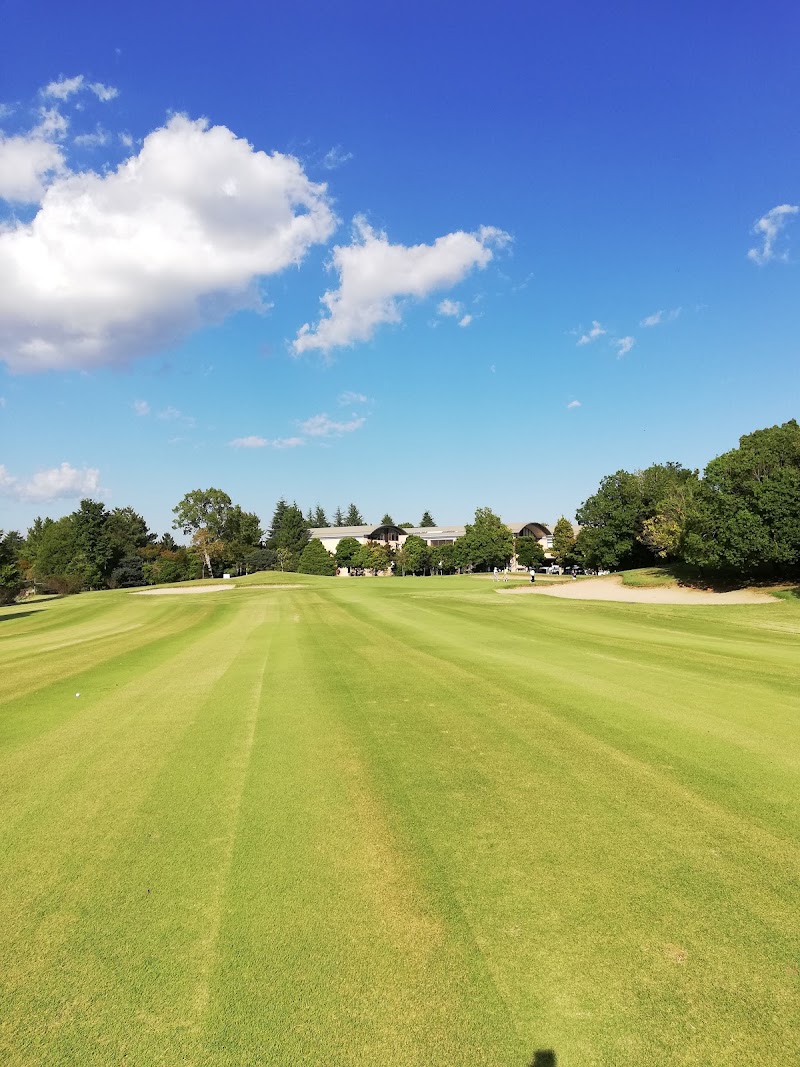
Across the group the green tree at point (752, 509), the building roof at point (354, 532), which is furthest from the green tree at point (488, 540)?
the green tree at point (752, 509)

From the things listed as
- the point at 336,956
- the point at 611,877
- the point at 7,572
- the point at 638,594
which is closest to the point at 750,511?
the point at 638,594

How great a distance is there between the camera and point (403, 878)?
4.30 m

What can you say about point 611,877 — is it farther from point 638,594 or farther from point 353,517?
point 353,517

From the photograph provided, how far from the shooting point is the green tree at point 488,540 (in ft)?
289

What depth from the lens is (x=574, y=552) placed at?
83.7 metres

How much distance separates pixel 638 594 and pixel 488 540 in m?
49.8

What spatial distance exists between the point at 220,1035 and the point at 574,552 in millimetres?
84962

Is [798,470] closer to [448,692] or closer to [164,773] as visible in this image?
[448,692]

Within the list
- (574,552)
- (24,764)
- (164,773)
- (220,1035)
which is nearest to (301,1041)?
(220,1035)

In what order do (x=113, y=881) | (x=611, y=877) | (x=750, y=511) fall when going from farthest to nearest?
(x=750, y=511) < (x=113, y=881) < (x=611, y=877)

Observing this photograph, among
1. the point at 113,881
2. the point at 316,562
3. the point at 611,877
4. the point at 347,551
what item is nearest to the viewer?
the point at 611,877

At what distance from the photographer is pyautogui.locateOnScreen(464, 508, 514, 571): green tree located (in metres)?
88.1

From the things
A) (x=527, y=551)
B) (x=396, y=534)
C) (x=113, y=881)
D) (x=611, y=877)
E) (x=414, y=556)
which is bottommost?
(x=611, y=877)

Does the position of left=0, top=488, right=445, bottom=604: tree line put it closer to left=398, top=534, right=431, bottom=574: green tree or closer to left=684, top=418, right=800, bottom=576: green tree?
left=398, top=534, right=431, bottom=574: green tree
